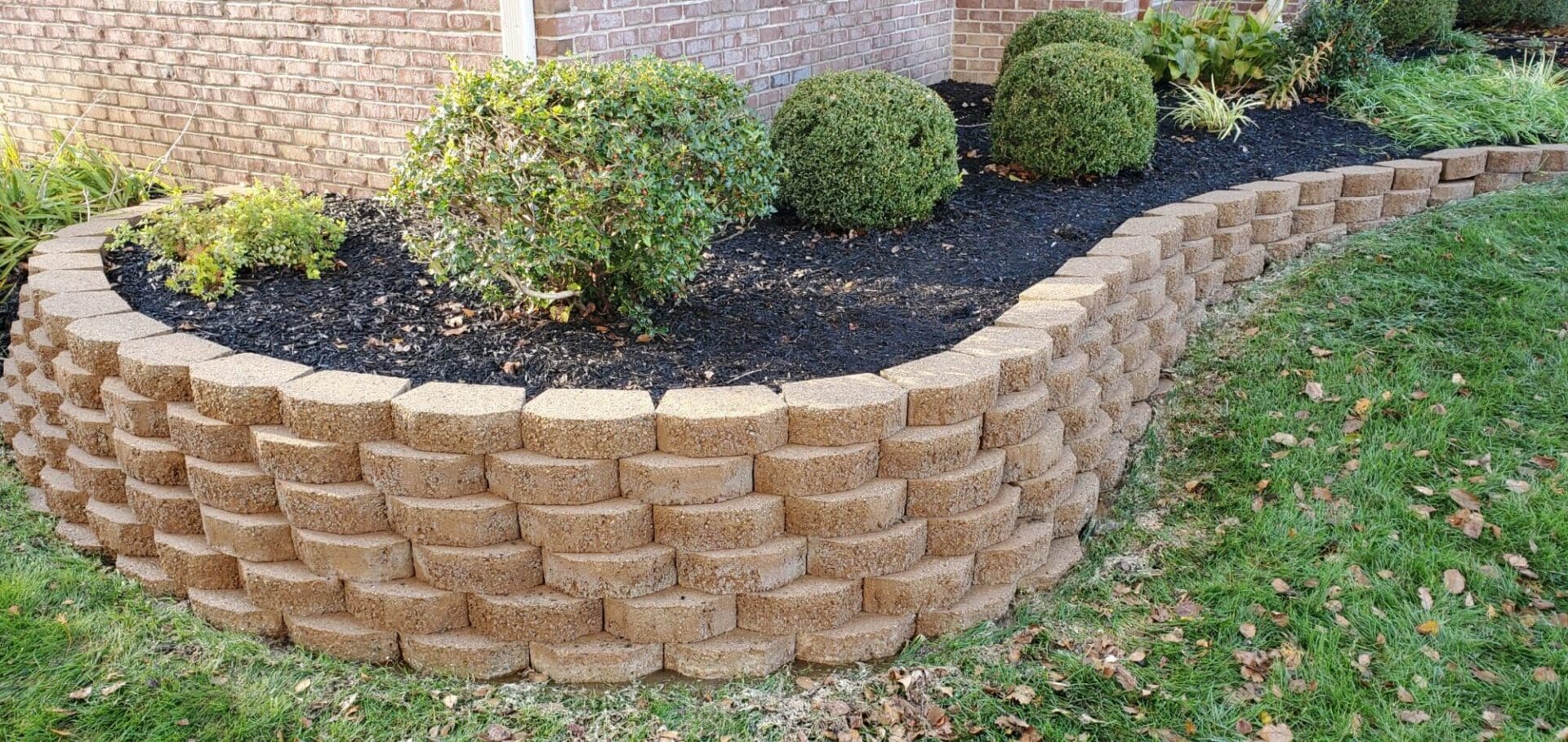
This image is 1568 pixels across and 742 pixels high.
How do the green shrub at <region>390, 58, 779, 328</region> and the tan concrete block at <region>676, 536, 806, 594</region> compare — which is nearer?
the tan concrete block at <region>676, 536, 806, 594</region>

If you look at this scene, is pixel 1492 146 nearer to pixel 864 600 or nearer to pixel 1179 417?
pixel 1179 417

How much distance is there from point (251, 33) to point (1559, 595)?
18.5 feet

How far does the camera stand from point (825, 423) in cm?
314

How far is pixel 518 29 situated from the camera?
4539mm

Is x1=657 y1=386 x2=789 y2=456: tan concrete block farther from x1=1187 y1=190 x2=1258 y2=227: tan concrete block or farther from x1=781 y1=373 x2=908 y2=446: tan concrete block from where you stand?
x1=1187 y1=190 x2=1258 y2=227: tan concrete block

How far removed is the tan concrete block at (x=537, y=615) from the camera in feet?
10.4

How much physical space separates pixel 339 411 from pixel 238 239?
160 cm

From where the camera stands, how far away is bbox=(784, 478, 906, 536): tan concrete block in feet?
10.5

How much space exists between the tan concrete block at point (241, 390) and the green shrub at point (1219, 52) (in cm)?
595

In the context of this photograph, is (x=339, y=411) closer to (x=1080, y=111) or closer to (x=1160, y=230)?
(x=1160, y=230)

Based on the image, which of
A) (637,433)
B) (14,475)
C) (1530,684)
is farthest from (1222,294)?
(14,475)

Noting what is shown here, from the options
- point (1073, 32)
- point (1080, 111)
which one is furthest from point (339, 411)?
point (1073, 32)

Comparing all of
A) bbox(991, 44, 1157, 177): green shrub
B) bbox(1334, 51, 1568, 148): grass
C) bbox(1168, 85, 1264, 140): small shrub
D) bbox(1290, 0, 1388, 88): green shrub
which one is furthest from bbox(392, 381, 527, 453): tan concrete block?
bbox(1290, 0, 1388, 88): green shrub

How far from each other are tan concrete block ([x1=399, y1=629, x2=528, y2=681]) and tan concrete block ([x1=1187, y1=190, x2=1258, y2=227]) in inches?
145
